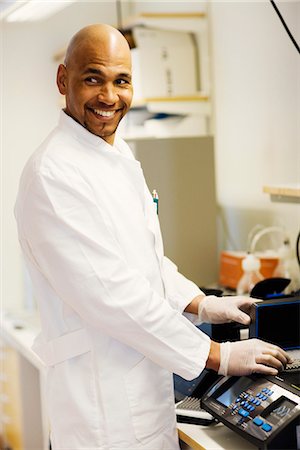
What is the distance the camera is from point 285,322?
5.40 feet

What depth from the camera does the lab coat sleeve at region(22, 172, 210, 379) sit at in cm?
144

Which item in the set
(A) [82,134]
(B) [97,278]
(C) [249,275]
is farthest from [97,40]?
(C) [249,275]

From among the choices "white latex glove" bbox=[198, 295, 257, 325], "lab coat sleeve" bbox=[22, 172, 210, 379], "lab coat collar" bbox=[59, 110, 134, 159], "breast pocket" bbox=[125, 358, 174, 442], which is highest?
"lab coat collar" bbox=[59, 110, 134, 159]

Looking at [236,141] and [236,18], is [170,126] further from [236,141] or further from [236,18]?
[236,18]

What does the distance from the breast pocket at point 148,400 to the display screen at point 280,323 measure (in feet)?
0.87

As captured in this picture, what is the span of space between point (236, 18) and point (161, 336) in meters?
1.65

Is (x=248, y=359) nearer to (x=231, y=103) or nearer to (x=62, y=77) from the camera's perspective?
(x=62, y=77)

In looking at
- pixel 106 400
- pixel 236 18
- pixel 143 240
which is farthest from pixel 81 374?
pixel 236 18

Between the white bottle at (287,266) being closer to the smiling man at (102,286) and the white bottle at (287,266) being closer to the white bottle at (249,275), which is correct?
the white bottle at (249,275)

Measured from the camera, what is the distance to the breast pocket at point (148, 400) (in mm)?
1533

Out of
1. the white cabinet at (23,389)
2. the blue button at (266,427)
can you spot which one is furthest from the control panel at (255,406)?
the white cabinet at (23,389)

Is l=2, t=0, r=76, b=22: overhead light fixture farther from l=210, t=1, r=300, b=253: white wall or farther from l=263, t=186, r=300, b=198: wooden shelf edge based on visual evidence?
l=263, t=186, r=300, b=198: wooden shelf edge

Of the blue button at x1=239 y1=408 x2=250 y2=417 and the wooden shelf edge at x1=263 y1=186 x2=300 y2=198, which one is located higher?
the wooden shelf edge at x1=263 y1=186 x2=300 y2=198

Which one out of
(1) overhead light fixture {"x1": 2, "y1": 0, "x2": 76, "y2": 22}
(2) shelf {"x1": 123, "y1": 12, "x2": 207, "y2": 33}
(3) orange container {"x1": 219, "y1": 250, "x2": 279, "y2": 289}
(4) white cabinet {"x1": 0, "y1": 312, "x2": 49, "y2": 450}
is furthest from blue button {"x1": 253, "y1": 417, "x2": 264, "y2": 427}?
(2) shelf {"x1": 123, "y1": 12, "x2": 207, "y2": 33}
